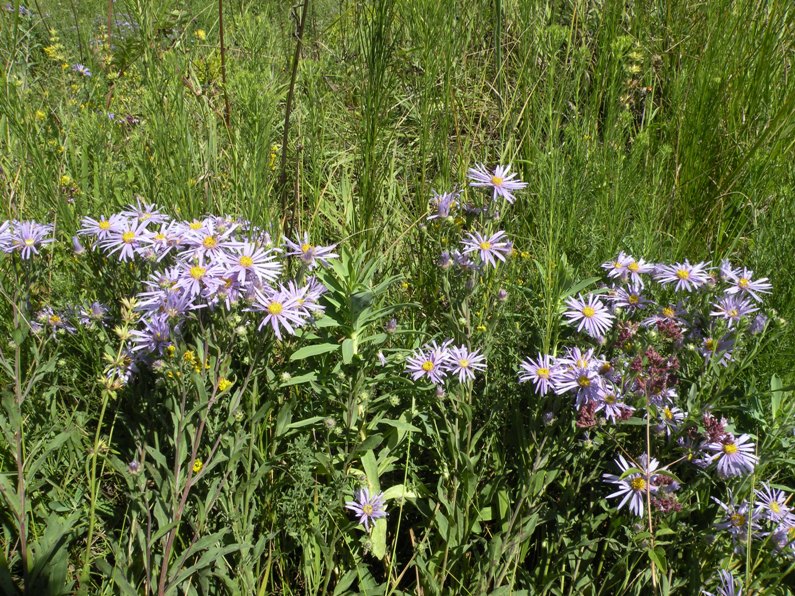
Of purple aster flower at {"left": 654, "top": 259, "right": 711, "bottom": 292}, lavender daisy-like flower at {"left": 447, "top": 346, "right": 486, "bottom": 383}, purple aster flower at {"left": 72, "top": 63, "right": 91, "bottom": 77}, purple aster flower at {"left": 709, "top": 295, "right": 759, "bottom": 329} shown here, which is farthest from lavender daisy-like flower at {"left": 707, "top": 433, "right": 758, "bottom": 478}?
purple aster flower at {"left": 72, "top": 63, "right": 91, "bottom": 77}

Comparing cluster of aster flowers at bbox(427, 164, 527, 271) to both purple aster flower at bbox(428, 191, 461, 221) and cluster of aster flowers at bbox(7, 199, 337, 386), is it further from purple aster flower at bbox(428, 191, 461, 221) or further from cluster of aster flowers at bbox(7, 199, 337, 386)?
cluster of aster flowers at bbox(7, 199, 337, 386)

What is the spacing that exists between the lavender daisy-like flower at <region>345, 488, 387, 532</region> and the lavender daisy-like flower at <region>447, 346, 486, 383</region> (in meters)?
0.38

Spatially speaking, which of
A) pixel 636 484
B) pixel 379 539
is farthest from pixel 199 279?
pixel 636 484

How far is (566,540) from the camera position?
1750mm

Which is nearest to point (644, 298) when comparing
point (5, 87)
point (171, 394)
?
point (171, 394)

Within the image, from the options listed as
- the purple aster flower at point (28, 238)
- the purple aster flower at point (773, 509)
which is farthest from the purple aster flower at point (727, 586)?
the purple aster flower at point (28, 238)

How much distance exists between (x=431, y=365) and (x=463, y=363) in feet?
0.29

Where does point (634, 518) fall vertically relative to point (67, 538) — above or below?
above

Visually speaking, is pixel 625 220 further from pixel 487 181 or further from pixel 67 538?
pixel 67 538

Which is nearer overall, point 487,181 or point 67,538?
point 67,538

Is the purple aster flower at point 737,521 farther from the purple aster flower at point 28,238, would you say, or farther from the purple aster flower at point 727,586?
the purple aster flower at point 28,238

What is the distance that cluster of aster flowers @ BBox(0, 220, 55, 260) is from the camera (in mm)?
1852

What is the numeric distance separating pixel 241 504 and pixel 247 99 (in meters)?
1.02

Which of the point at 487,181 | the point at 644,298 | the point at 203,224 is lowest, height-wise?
the point at 644,298
